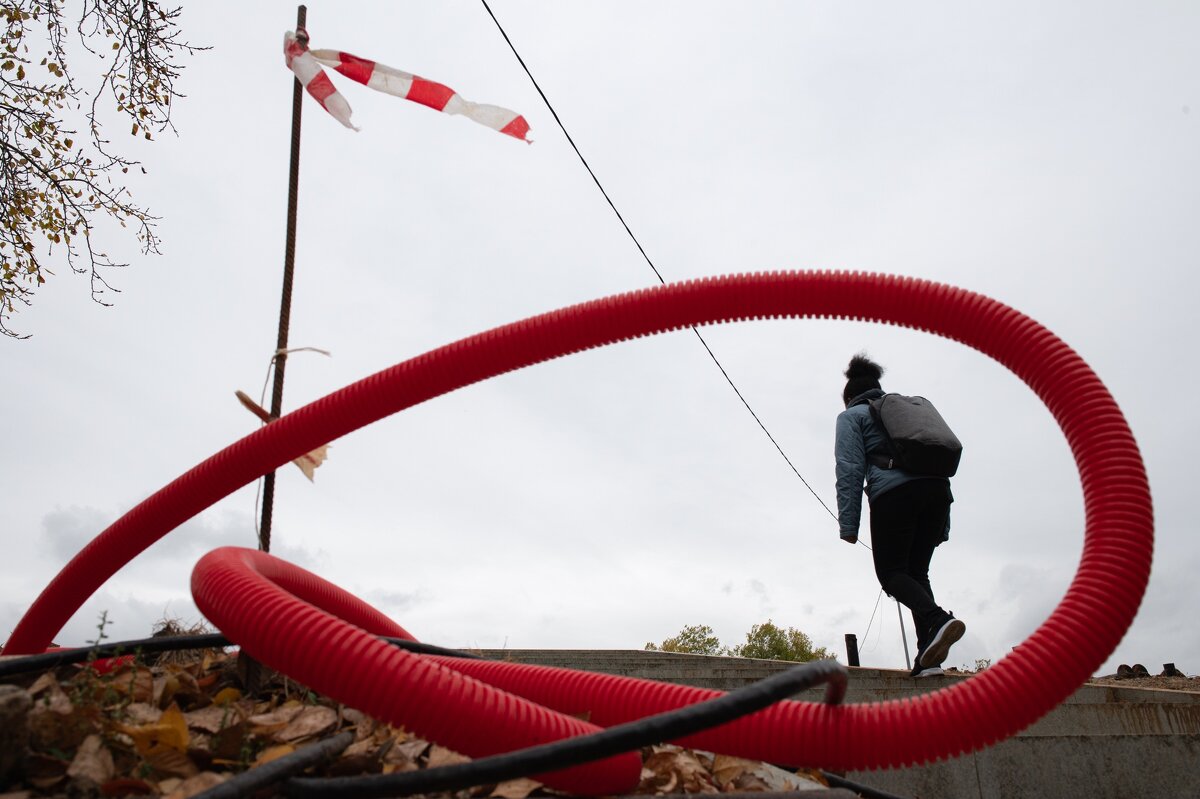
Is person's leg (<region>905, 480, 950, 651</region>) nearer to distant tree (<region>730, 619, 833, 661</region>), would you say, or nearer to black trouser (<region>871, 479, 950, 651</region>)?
black trouser (<region>871, 479, 950, 651</region>)

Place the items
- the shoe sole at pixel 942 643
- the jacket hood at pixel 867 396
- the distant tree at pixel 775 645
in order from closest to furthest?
the shoe sole at pixel 942 643
the jacket hood at pixel 867 396
the distant tree at pixel 775 645

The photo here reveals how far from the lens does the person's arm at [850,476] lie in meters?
4.35

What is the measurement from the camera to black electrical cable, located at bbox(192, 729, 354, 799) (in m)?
1.33

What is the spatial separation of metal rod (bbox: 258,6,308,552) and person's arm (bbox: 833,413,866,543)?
9.49 ft

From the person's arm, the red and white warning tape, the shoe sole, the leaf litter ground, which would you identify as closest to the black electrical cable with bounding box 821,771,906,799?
the leaf litter ground

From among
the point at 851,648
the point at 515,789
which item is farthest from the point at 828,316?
the point at 851,648

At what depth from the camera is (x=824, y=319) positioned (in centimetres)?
267

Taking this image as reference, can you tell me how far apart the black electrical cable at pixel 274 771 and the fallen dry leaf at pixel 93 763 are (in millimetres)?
281

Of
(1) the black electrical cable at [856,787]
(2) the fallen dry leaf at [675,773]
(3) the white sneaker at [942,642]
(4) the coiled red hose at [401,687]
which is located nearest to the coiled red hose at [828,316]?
(4) the coiled red hose at [401,687]

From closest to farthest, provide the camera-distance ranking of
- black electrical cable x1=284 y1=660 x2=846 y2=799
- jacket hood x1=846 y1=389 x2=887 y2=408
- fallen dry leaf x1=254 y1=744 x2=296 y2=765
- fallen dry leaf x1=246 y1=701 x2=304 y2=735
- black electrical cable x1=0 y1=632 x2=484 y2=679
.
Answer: black electrical cable x1=284 y1=660 x2=846 y2=799
fallen dry leaf x1=254 y1=744 x2=296 y2=765
fallen dry leaf x1=246 y1=701 x2=304 y2=735
black electrical cable x1=0 y1=632 x2=484 y2=679
jacket hood x1=846 y1=389 x2=887 y2=408

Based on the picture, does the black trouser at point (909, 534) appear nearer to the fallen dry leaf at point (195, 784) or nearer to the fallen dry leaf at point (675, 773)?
the fallen dry leaf at point (675, 773)

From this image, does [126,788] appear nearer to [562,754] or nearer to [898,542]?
[562,754]

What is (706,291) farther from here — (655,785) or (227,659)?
(227,659)

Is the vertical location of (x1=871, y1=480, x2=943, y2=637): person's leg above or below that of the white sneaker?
above
